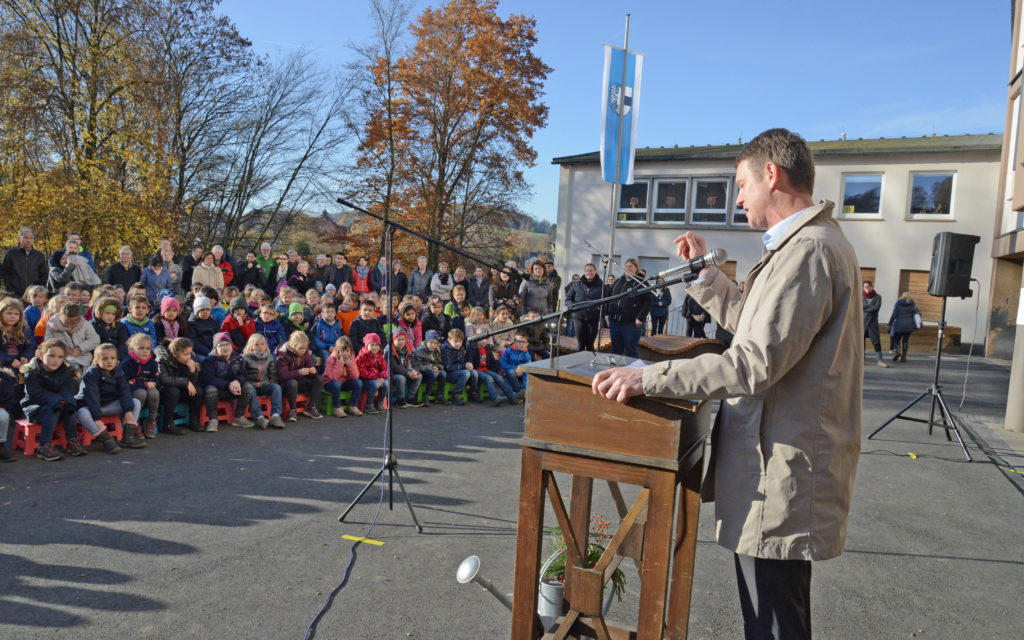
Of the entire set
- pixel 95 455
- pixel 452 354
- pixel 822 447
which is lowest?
pixel 95 455

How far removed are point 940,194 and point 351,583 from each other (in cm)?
2376

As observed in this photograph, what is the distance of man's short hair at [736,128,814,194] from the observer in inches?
79.5

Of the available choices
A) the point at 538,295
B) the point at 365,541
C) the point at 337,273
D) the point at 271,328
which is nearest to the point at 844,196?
the point at 538,295

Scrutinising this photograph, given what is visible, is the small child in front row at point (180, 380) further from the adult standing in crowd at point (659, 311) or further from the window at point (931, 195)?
the window at point (931, 195)

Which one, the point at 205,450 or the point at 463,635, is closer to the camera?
the point at 463,635

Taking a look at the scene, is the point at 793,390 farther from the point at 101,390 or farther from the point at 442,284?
the point at 442,284

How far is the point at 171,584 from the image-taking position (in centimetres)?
353

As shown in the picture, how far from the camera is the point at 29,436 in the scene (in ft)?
19.1

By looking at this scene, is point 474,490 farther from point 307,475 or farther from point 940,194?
point 940,194

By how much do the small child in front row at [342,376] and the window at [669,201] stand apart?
1878 cm

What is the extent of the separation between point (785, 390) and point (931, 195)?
23.8 meters

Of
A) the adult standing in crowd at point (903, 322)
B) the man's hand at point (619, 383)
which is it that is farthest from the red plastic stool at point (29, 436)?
the adult standing in crowd at point (903, 322)

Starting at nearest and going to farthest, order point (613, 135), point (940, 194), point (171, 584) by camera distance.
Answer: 1. point (171, 584)
2. point (613, 135)
3. point (940, 194)

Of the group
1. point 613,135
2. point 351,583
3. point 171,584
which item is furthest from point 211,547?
point 613,135
